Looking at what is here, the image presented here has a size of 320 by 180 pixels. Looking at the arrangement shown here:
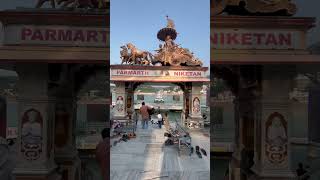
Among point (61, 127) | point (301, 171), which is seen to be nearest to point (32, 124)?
point (61, 127)

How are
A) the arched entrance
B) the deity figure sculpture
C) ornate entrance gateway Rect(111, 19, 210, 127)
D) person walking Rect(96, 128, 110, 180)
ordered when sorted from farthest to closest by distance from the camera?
the arched entrance, ornate entrance gateway Rect(111, 19, 210, 127), person walking Rect(96, 128, 110, 180), the deity figure sculpture

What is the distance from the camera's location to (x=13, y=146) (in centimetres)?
193

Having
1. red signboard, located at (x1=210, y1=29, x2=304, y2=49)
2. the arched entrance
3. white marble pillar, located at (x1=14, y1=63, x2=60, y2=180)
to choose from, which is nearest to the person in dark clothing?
red signboard, located at (x1=210, y1=29, x2=304, y2=49)

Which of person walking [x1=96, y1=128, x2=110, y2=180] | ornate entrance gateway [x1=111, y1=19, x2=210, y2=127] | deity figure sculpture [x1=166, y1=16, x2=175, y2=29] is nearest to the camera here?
deity figure sculpture [x1=166, y1=16, x2=175, y2=29]

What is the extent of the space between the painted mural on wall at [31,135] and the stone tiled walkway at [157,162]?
0.44 m

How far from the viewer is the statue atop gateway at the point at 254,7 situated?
6.16ft

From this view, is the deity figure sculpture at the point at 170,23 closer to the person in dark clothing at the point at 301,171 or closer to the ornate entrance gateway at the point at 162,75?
the ornate entrance gateway at the point at 162,75

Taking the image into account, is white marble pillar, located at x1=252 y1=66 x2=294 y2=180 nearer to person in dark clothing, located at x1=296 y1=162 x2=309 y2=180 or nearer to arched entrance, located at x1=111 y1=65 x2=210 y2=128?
person in dark clothing, located at x1=296 y1=162 x2=309 y2=180

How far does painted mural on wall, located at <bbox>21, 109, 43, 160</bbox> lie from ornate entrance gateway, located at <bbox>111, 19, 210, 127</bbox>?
0.65m

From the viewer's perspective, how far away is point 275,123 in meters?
1.91

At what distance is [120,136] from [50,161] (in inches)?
19.6

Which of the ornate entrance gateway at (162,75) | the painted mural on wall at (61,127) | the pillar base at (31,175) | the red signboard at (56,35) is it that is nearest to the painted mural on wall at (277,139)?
the ornate entrance gateway at (162,75)

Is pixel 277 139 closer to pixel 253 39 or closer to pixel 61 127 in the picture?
pixel 253 39

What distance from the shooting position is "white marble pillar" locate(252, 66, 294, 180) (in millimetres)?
1904
